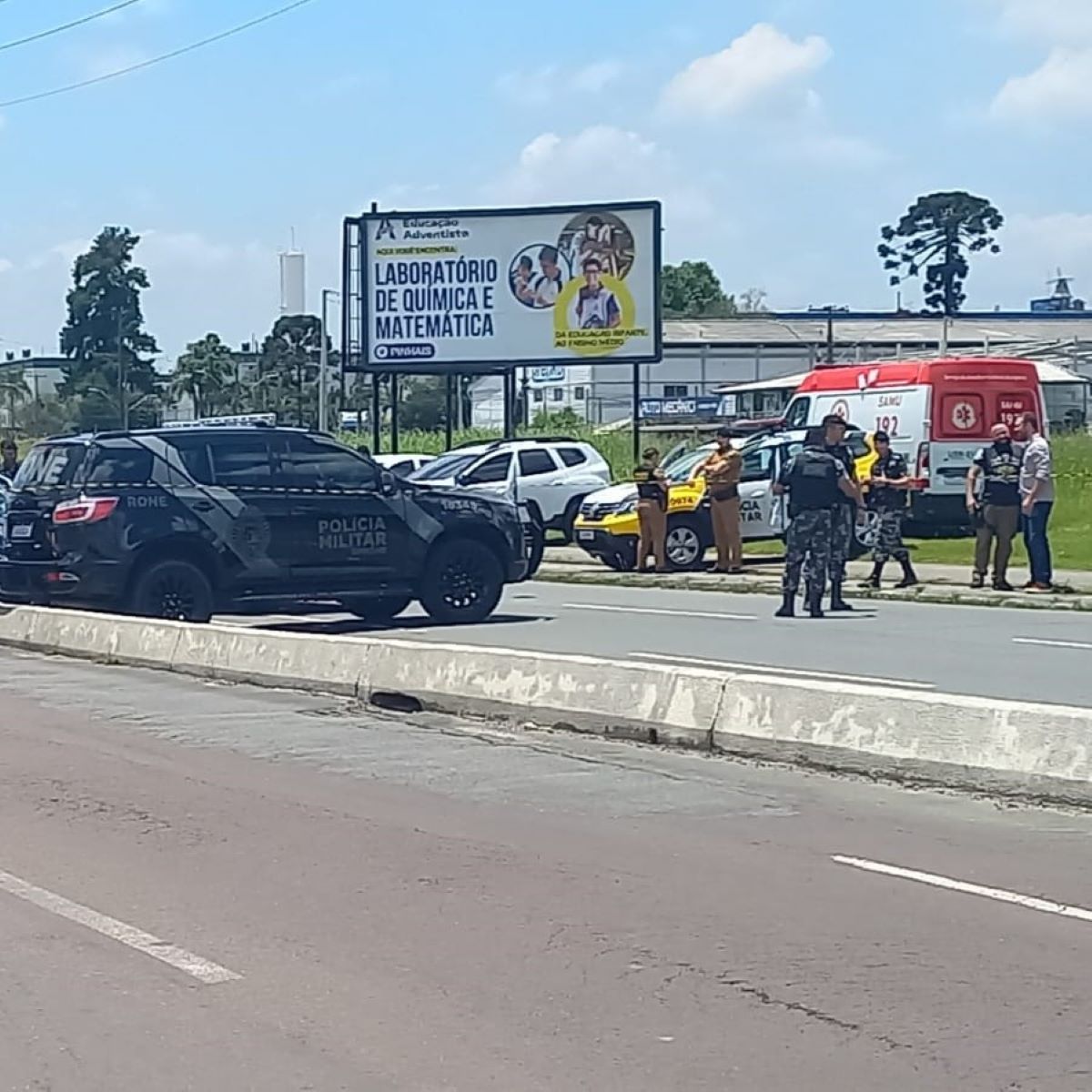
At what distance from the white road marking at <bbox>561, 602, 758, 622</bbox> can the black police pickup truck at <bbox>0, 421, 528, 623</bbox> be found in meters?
2.53

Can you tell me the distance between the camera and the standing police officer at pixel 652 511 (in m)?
26.2

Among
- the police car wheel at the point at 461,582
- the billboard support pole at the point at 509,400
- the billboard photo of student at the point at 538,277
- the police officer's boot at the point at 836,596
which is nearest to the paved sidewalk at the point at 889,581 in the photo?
the police officer's boot at the point at 836,596

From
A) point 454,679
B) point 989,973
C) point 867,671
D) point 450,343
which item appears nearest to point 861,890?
A: point 989,973

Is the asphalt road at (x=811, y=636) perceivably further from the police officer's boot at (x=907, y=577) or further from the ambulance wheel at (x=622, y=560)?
the ambulance wheel at (x=622, y=560)

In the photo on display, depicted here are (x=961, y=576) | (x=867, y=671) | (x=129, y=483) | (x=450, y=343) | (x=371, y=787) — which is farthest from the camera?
(x=450, y=343)

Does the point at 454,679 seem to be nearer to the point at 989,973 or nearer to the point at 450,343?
the point at 989,973

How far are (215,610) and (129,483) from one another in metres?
1.43

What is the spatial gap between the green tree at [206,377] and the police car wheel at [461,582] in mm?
65006

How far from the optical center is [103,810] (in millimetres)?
9781

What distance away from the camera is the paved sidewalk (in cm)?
2142

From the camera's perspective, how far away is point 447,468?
104 ft

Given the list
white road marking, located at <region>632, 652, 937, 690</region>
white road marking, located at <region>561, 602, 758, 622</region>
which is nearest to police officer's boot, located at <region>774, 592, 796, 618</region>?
white road marking, located at <region>561, 602, 758, 622</region>

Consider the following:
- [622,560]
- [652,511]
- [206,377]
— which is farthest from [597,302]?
[206,377]

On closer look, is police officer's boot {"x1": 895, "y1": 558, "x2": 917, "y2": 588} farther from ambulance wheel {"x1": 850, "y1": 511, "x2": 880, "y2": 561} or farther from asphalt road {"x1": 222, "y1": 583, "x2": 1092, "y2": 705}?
ambulance wheel {"x1": 850, "y1": 511, "x2": 880, "y2": 561}
